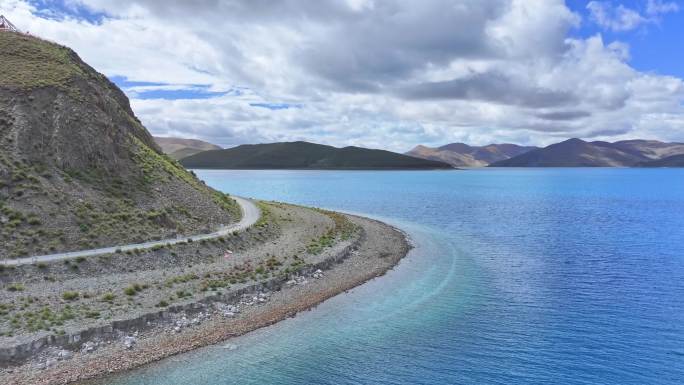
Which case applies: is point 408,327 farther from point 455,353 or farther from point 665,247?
point 665,247

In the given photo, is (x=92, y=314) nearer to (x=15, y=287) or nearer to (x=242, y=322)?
(x=15, y=287)

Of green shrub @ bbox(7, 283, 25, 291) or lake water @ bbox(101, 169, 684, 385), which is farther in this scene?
green shrub @ bbox(7, 283, 25, 291)

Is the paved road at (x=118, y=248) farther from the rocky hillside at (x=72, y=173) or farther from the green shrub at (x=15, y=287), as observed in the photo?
the green shrub at (x=15, y=287)

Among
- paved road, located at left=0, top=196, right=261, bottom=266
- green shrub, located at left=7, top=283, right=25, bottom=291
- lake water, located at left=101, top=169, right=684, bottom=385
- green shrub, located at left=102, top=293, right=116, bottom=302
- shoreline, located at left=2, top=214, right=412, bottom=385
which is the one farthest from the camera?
paved road, located at left=0, top=196, right=261, bottom=266

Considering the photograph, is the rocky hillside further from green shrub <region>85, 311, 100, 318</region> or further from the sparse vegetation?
green shrub <region>85, 311, 100, 318</region>

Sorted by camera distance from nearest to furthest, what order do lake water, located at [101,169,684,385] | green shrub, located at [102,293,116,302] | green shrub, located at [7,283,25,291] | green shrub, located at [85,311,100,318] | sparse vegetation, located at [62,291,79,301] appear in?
lake water, located at [101,169,684,385] → green shrub, located at [85,311,100,318] → sparse vegetation, located at [62,291,79,301] → green shrub, located at [102,293,116,302] → green shrub, located at [7,283,25,291]

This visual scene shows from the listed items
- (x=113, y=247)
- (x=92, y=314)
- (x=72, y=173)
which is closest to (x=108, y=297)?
(x=92, y=314)

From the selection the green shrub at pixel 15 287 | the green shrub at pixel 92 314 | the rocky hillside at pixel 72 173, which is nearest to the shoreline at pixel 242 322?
the green shrub at pixel 92 314

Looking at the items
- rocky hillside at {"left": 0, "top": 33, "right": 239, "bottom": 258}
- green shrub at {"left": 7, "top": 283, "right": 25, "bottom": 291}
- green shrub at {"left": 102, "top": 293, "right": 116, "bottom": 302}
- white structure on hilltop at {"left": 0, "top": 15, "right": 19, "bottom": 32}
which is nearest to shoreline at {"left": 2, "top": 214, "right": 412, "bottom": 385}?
green shrub at {"left": 102, "top": 293, "right": 116, "bottom": 302}
